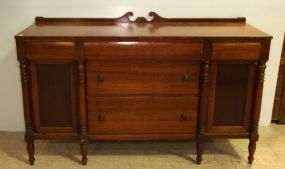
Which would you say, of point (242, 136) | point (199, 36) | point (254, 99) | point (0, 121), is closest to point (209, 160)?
point (242, 136)

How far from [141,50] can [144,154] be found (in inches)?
30.5

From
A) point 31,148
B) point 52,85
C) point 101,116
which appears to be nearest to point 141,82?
point 101,116

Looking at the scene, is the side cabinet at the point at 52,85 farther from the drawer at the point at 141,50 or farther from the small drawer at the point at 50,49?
the drawer at the point at 141,50

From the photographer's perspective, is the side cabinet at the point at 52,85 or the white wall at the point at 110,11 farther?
the white wall at the point at 110,11

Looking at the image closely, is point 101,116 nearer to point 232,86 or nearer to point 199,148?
point 199,148

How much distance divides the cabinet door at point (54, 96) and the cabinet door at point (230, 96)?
0.85 metres

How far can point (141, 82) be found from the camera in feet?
6.65

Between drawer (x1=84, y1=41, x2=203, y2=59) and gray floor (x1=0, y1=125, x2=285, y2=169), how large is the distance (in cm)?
72

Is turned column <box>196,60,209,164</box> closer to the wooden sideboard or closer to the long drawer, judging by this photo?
the long drawer

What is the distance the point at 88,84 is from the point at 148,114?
1.34ft

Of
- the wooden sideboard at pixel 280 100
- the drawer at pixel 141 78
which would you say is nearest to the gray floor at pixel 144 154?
the wooden sideboard at pixel 280 100

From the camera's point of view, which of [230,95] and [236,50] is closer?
[236,50]

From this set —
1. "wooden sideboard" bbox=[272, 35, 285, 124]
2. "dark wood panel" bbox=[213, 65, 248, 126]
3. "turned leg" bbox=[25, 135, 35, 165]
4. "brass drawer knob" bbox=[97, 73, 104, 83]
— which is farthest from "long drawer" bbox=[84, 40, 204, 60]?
"wooden sideboard" bbox=[272, 35, 285, 124]

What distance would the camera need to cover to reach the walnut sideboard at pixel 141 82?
→ 1.94 m
